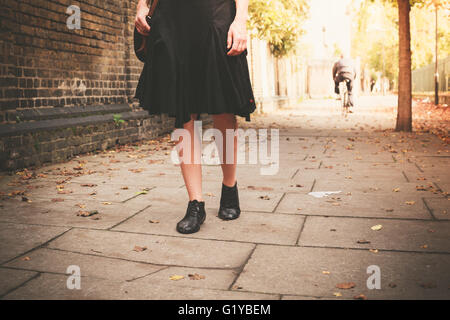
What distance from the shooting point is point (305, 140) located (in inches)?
360

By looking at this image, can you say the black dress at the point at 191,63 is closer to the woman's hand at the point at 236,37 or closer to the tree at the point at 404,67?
the woman's hand at the point at 236,37

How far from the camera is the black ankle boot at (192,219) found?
3.22m

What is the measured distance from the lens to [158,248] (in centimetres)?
293

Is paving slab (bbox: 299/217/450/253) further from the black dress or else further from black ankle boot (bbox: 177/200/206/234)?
the black dress

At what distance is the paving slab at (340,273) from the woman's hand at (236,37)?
1233 millimetres

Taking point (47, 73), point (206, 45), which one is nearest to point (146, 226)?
point (206, 45)

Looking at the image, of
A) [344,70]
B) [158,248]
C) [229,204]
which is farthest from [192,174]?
[344,70]

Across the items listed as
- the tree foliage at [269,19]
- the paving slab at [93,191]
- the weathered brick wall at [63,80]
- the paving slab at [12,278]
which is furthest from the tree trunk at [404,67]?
the paving slab at [12,278]

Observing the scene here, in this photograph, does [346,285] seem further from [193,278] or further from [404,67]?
[404,67]

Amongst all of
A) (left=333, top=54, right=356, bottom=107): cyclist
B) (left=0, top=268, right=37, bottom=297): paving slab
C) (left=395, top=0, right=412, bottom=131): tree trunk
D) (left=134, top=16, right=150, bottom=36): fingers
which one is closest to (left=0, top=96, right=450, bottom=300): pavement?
(left=0, top=268, right=37, bottom=297): paving slab

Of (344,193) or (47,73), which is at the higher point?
(47,73)

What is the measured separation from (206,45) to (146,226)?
4.18 ft

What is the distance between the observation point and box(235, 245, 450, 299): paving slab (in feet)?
7.42

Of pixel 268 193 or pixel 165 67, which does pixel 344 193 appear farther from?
pixel 165 67
